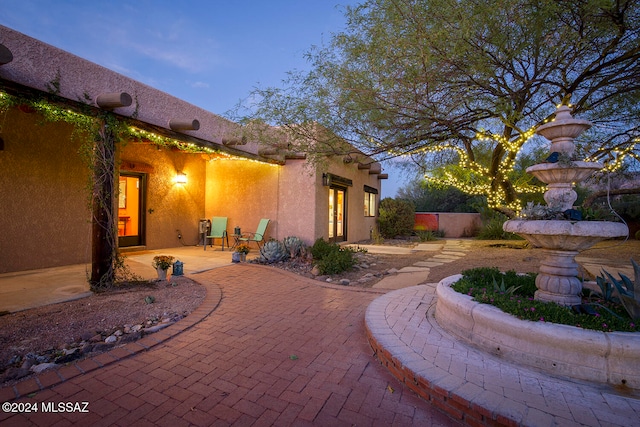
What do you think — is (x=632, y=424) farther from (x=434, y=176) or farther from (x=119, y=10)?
(x=119, y=10)

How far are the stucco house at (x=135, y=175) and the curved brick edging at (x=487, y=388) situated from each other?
4070 mm

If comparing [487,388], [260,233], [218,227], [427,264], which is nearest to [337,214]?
[260,233]

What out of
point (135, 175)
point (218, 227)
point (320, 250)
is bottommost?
point (320, 250)

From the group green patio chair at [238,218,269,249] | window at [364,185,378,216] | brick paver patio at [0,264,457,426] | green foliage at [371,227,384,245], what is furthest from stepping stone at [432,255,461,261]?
brick paver patio at [0,264,457,426]

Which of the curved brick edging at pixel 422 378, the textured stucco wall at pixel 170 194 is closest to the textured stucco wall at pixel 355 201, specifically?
the textured stucco wall at pixel 170 194

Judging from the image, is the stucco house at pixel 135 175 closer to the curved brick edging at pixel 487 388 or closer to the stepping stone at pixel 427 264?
the stepping stone at pixel 427 264

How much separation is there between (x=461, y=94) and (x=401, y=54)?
1.19m

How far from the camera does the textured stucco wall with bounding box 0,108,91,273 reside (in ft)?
16.8

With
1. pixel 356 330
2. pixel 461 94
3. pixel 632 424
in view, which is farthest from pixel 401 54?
pixel 632 424

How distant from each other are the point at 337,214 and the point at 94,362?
26.7 feet

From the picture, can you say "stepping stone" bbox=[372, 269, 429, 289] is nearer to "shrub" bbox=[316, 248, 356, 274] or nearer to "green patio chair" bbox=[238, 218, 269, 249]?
"shrub" bbox=[316, 248, 356, 274]

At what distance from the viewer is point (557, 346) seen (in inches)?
81.8

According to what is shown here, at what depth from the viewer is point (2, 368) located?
2.30m

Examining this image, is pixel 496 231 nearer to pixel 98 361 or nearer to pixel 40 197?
pixel 98 361
